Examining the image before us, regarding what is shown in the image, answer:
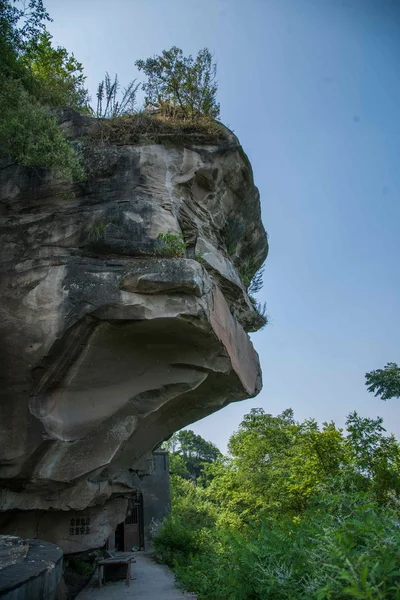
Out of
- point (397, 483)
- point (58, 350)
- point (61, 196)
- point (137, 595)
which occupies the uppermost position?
point (61, 196)

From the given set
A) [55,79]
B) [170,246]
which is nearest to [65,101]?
[55,79]

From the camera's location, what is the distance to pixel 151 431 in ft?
28.6

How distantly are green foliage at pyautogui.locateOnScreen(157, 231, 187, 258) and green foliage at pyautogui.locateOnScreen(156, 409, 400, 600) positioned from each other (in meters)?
3.94

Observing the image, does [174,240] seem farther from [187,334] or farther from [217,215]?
[217,215]

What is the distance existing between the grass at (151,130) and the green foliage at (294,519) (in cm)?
660

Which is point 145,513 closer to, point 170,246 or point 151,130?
point 170,246

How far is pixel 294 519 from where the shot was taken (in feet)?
33.1

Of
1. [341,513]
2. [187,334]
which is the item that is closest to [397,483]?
[341,513]

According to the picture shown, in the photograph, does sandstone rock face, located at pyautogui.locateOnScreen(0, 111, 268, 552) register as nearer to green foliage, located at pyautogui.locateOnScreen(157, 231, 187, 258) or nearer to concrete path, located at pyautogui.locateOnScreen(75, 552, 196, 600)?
green foliage, located at pyautogui.locateOnScreen(157, 231, 187, 258)

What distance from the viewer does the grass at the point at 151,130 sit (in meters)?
8.44

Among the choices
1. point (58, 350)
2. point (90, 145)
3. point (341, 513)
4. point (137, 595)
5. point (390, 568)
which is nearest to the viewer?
point (390, 568)

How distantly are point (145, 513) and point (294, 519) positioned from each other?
9.21 metres

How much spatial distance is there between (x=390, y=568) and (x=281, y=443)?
13620mm

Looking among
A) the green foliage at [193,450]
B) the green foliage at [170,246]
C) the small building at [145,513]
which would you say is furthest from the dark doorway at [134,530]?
the green foliage at [193,450]
